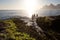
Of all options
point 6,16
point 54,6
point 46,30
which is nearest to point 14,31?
point 6,16

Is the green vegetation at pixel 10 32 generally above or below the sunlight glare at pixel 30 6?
below

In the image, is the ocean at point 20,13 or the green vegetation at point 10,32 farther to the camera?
the ocean at point 20,13

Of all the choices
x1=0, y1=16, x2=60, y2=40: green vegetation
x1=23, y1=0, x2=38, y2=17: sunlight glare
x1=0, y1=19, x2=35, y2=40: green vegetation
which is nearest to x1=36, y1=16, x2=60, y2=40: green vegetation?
x1=0, y1=16, x2=60, y2=40: green vegetation

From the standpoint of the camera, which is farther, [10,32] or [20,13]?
[20,13]

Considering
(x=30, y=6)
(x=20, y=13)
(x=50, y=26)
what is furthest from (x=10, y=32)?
(x=50, y=26)

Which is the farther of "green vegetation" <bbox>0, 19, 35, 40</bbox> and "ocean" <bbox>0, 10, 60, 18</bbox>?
A: "ocean" <bbox>0, 10, 60, 18</bbox>

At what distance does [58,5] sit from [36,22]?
0.68 meters

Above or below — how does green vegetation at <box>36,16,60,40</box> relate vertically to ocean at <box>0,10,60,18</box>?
below

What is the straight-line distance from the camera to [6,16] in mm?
2895

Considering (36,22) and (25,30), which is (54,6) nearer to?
(36,22)

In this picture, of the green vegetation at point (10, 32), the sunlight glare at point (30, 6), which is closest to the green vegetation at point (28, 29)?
the green vegetation at point (10, 32)

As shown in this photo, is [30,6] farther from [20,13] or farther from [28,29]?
[28,29]

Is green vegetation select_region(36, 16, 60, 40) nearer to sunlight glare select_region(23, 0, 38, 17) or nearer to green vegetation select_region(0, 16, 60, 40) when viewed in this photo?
green vegetation select_region(0, 16, 60, 40)

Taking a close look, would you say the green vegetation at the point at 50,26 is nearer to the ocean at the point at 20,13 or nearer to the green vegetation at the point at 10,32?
the ocean at the point at 20,13
